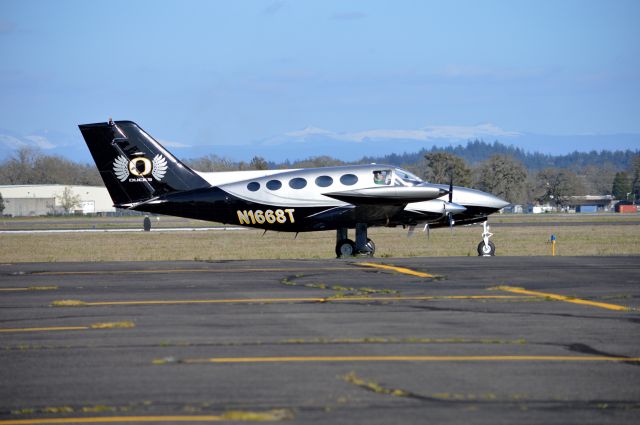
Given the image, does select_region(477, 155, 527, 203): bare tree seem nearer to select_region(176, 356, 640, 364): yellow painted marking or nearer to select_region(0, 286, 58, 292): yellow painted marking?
select_region(0, 286, 58, 292): yellow painted marking

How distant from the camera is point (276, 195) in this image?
29.0 m

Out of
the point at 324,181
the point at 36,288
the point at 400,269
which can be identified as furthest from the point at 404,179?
the point at 36,288

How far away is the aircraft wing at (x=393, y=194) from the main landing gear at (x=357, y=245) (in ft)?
3.81

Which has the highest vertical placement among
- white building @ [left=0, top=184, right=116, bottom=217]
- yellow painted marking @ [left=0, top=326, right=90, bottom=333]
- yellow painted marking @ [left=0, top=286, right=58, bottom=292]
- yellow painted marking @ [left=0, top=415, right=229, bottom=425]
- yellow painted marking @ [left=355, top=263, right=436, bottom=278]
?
white building @ [left=0, top=184, right=116, bottom=217]

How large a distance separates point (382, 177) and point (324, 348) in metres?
17.7

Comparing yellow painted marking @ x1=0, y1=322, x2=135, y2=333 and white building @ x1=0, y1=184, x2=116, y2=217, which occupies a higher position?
white building @ x1=0, y1=184, x2=116, y2=217

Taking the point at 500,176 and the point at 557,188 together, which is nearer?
the point at 500,176

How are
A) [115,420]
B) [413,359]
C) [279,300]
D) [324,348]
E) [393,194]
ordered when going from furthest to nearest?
[393,194] < [279,300] < [324,348] < [413,359] < [115,420]

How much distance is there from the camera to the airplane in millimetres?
28625

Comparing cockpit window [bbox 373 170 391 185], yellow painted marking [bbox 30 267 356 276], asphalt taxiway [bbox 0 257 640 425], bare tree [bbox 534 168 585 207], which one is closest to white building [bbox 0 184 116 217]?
bare tree [bbox 534 168 585 207]

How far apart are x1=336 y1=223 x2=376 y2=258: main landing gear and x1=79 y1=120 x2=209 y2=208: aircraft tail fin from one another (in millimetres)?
4715

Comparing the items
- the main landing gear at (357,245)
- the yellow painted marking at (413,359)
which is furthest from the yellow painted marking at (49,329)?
the main landing gear at (357,245)

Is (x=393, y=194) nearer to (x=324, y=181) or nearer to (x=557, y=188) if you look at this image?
(x=324, y=181)

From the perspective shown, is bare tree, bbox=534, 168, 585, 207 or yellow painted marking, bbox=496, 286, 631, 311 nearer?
yellow painted marking, bbox=496, 286, 631, 311
